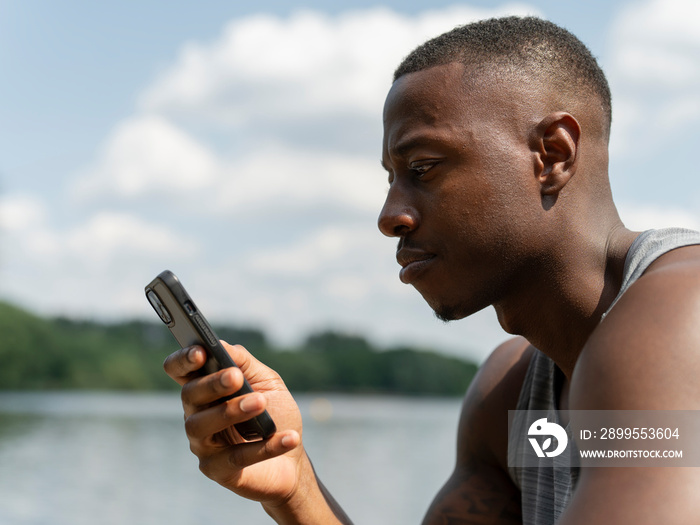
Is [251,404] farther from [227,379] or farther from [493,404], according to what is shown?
[493,404]

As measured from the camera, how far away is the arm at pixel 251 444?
2322mm

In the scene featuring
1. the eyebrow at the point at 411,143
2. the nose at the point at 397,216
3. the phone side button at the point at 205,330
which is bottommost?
the phone side button at the point at 205,330

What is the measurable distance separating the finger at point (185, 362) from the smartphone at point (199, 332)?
37 mm

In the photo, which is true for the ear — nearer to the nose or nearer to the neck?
the neck

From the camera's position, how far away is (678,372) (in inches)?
69.9

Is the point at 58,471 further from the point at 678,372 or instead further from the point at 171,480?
the point at 678,372

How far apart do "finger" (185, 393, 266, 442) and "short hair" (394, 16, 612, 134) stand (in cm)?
133

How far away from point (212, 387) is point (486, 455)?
1.50 meters

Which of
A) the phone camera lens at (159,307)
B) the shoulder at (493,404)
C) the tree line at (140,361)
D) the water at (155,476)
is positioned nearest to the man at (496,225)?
the phone camera lens at (159,307)

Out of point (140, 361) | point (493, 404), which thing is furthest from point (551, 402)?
point (140, 361)

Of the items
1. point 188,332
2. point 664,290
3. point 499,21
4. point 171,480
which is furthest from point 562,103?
point 171,480

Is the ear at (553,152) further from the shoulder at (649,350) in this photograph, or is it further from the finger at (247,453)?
the finger at (247,453)

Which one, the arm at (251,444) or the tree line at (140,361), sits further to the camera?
the tree line at (140,361)

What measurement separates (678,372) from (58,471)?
101ft
